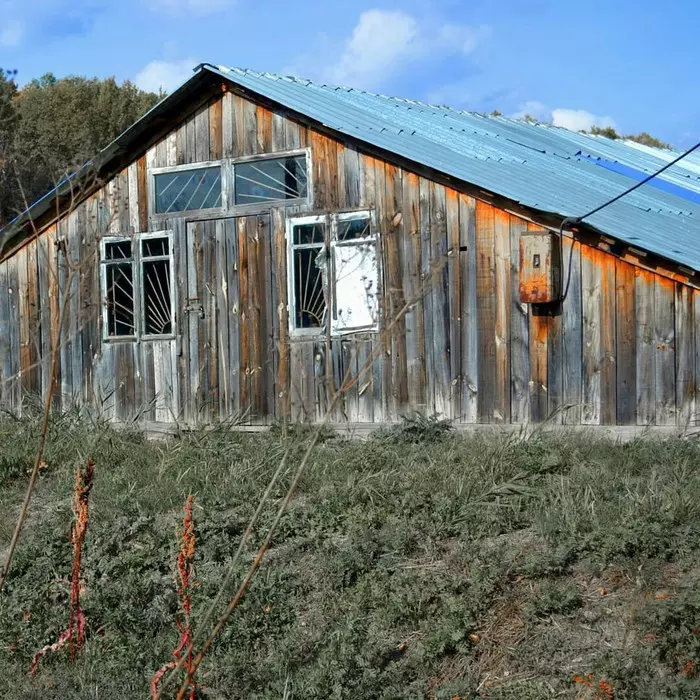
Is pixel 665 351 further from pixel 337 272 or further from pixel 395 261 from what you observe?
pixel 337 272

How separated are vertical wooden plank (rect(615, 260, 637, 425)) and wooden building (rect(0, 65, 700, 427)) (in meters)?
0.01

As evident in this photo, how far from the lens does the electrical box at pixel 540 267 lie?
30.8 feet

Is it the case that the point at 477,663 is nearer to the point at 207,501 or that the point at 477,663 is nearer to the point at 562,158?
the point at 207,501

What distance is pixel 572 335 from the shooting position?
9.59m

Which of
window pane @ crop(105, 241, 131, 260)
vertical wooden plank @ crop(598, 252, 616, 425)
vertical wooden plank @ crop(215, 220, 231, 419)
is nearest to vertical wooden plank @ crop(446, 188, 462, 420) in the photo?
vertical wooden plank @ crop(598, 252, 616, 425)

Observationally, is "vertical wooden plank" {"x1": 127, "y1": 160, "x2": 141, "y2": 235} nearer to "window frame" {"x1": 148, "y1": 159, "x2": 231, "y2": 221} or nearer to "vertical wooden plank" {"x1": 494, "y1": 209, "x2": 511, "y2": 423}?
"window frame" {"x1": 148, "y1": 159, "x2": 231, "y2": 221}

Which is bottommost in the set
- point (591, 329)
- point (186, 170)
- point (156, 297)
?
point (591, 329)

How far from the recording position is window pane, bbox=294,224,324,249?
431 inches

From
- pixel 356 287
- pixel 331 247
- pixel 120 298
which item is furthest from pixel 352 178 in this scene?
pixel 120 298

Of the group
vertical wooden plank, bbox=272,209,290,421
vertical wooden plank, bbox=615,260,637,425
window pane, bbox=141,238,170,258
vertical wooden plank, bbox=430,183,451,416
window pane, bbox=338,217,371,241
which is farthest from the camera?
window pane, bbox=141,238,170,258

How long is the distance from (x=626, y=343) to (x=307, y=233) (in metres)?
3.67

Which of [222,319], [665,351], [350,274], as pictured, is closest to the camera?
[665,351]

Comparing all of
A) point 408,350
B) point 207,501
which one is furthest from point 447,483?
point 408,350

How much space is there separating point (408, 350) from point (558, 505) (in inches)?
153
